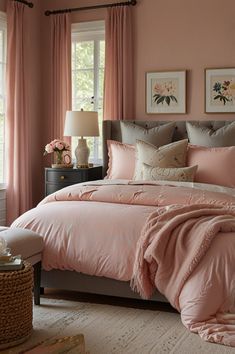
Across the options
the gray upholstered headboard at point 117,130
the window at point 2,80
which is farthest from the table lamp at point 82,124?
the window at point 2,80

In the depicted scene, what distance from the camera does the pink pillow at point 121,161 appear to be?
17.0 ft

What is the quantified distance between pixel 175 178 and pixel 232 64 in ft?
5.45

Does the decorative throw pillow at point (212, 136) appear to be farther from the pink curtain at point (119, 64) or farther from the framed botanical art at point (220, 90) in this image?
the pink curtain at point (119, 64)

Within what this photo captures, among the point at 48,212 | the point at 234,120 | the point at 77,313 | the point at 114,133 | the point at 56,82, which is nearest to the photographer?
the point at 77,313

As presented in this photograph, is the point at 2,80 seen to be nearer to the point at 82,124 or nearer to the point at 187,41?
the point at 82,124

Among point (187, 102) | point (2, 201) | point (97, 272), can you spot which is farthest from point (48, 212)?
point (187, 102)

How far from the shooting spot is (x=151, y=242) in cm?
341

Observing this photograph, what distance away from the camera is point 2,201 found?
5773 mm

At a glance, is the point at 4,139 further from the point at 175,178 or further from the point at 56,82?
the point at 175,178

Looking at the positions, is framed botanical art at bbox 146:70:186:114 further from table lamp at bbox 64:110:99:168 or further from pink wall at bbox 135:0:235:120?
table lamp at bbox 64:110:99:168

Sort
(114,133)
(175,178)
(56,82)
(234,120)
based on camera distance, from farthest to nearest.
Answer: (56,82), (114,133), (234,120), (175,178)

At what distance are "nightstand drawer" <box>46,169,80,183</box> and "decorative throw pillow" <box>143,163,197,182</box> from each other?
43.7 inches

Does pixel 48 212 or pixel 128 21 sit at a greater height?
pixel 128 21

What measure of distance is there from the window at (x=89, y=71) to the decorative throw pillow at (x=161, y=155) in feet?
4.04
